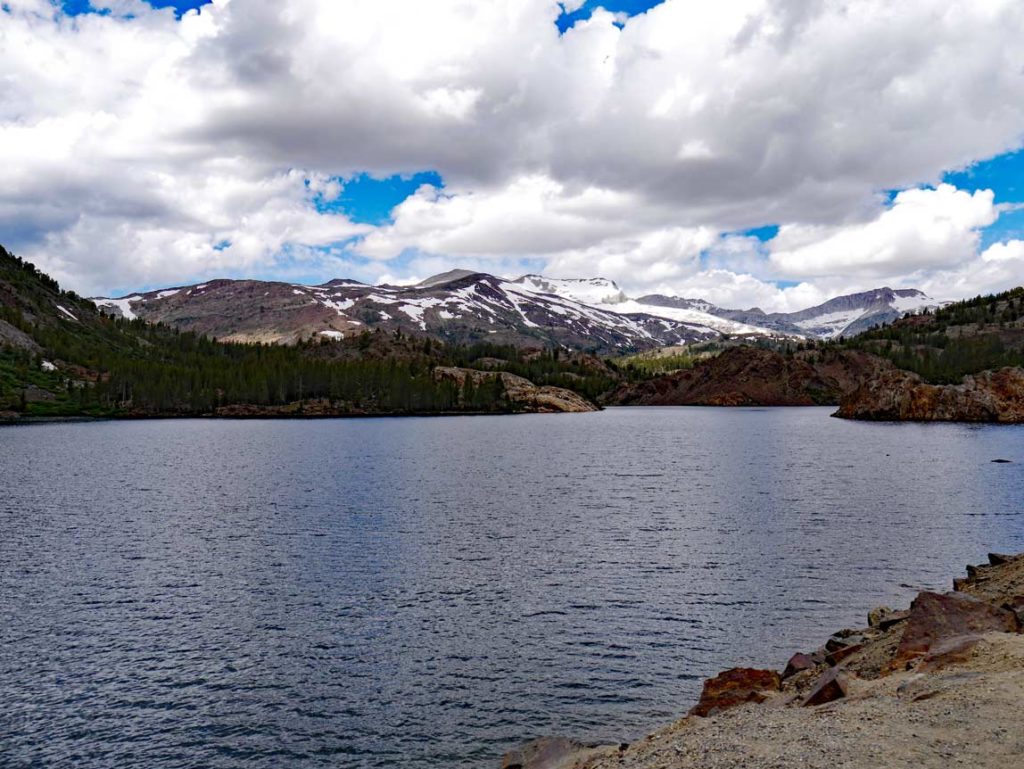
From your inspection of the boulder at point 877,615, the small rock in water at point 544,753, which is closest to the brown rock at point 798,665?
the boulder at point 877,615

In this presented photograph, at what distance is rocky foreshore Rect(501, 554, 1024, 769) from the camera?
18.0m

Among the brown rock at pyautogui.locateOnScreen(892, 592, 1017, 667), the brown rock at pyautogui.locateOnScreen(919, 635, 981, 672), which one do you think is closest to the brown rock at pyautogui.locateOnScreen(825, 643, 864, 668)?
the brown rock at pyautogui.locateOnScreen(892, 592, 1017, 667)

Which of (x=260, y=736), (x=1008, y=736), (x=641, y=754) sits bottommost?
(x=260, y=736)

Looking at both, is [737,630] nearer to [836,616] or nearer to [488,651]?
[836,616]

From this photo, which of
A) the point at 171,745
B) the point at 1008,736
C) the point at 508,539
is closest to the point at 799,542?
the point at 508,539

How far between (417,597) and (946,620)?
93.3ft

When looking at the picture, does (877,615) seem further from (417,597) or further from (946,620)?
(417,597)

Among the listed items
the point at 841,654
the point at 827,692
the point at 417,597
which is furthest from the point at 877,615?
the point at 417,597

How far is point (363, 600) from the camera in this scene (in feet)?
147

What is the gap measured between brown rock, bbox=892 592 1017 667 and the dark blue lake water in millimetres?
7841

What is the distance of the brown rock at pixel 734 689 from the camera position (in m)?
27.3

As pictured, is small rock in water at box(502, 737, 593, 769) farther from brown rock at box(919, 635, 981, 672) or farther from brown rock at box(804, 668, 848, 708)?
brown rock at box(919, 635, 981, 672)

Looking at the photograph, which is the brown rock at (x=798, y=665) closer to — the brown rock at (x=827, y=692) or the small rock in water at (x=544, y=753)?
the brown rock at (x=827, y=692)

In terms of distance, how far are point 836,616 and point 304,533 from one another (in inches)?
1741
